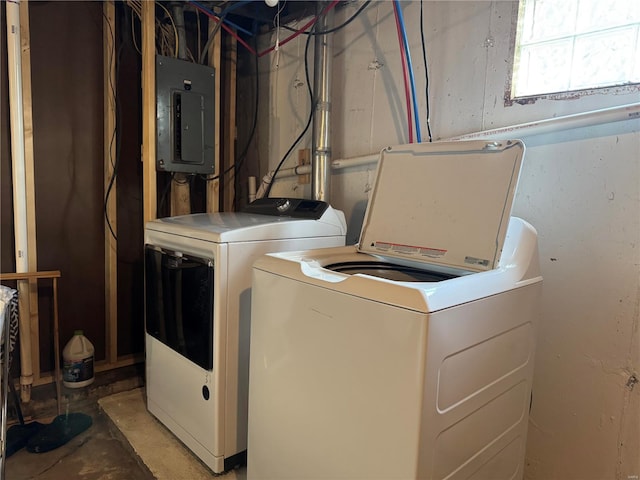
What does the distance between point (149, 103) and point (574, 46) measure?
5.62ft

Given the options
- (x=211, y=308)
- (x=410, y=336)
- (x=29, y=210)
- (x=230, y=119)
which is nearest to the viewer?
(x=410, y=336)

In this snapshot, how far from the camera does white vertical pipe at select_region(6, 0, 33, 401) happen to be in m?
1.75

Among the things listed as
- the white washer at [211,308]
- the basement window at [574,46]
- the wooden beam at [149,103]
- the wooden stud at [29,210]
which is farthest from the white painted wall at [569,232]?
the wooden stud at [29,210]

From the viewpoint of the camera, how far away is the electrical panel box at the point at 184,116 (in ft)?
6.37

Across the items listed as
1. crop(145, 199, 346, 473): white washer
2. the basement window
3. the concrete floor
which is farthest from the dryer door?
the basement window

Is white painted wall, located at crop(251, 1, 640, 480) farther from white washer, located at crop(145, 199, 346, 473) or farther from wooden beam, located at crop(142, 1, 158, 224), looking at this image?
wooden beam, located at crop(142, 1, 158, 224)

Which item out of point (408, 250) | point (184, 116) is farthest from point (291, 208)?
point (184, 116)

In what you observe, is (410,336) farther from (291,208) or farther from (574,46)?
(574,46)

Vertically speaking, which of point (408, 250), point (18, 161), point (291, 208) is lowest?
point (408, 250)

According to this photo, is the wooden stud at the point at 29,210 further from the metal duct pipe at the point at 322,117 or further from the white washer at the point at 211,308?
the metal duct pipe at the point at 322,117

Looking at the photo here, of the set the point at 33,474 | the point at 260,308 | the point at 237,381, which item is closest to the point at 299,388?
the point at 260,308

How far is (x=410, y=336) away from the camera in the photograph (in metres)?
0.83

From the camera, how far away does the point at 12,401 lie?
1.93 metres

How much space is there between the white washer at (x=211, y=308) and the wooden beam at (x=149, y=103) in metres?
0.22
